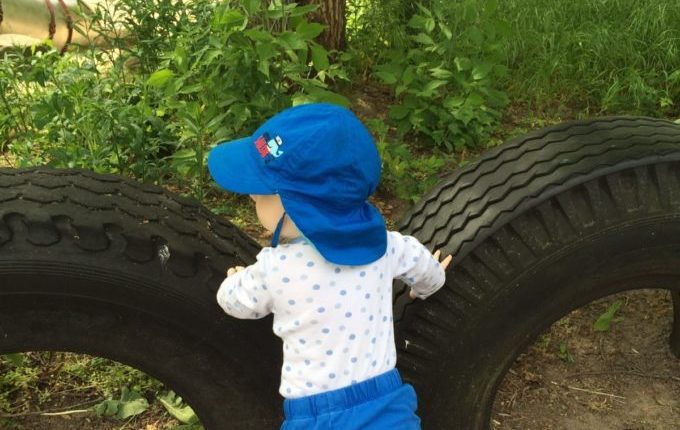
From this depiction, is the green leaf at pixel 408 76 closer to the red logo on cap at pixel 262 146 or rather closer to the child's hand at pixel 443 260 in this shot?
the child's hand at pixel 443 260

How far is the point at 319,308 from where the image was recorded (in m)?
1.84

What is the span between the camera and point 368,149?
1.75 metres

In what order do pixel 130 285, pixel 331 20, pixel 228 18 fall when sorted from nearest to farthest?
pixel 130 285
pixel 228 18
pixel 331 20

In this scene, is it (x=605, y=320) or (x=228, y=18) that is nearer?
(x=605, y=320)

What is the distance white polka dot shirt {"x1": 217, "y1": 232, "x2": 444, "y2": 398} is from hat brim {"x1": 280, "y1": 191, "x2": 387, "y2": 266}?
0.27 feet

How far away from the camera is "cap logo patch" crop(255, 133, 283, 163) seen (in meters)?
1.73

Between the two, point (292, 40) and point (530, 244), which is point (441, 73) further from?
point (530, 244)

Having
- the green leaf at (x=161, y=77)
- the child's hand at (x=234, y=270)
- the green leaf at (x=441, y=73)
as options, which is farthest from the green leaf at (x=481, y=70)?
the child's hand at (x=234, y=270)

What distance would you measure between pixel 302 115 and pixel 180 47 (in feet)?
6.21

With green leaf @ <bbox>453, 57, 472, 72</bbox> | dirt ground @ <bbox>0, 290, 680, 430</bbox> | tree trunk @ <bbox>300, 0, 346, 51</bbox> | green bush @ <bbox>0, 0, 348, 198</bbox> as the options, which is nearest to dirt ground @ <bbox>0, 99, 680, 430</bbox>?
dirt ground @ <bbox>0, 290, 680, 430</bbox>

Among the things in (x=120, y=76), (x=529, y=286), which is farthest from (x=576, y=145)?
(x=120, y=76)

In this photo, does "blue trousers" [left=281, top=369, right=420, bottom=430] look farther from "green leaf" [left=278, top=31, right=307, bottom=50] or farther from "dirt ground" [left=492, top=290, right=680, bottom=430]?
"green leaf" [left=278, top=31, right=307, bottom=50]

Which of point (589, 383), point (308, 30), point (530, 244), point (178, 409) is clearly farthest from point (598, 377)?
point (308, 30)

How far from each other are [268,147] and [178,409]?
136 centimetres
